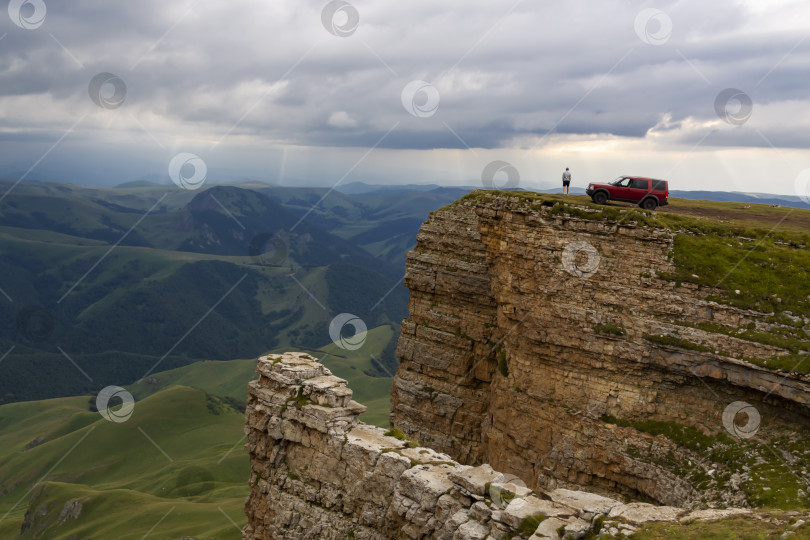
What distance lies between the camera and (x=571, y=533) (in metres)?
16.9

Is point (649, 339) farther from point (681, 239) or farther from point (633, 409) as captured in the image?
point (681, 239)

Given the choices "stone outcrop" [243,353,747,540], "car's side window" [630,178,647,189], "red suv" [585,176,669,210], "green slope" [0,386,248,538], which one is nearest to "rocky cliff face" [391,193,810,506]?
"red suv" [585,176,669,210]

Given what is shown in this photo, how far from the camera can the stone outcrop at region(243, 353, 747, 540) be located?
1827 cm

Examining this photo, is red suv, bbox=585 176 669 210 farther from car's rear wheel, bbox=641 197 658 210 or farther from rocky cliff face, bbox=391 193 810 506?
rocky cliff face, bbox=391 193 810 506

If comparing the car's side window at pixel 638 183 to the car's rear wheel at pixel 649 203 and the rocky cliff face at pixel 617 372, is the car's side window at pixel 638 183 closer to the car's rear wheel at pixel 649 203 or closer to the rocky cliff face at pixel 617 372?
the car's rear wheel at pixel 649 203

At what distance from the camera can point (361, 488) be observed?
24.1 m

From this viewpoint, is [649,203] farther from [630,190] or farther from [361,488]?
[361,488]

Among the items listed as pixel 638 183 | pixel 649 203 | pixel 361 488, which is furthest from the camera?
pixel 649 203

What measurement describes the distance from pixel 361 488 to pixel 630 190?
30.0 meters

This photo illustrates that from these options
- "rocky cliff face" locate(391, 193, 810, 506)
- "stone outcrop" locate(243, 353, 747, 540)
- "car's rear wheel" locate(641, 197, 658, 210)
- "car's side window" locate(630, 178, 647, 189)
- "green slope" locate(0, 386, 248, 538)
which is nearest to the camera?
"stone outcrop" locate(243, 353, 747, 540)

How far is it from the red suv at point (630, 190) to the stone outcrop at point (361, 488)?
2482cm

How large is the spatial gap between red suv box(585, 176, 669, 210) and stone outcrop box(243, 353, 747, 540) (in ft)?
81.4

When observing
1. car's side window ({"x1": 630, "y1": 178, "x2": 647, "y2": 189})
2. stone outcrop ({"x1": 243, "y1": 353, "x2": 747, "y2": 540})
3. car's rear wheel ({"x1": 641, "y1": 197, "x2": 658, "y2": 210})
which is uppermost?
car's side window ({"x1": 630, "y1": 178, "x2": 647, "y2": 189})

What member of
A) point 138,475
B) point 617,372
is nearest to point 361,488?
point 617,372
